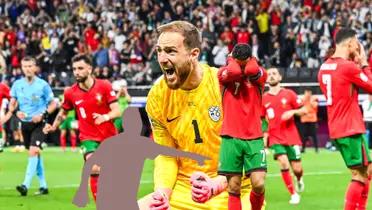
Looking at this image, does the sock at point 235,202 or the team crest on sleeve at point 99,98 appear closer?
the sock at point 235,202

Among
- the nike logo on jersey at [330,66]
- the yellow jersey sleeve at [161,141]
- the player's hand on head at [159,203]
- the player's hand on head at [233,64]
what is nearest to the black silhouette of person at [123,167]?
the player's hand on head at [159,203]

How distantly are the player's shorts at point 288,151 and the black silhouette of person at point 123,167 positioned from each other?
10933 mm

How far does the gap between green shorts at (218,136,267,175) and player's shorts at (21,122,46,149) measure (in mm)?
5829

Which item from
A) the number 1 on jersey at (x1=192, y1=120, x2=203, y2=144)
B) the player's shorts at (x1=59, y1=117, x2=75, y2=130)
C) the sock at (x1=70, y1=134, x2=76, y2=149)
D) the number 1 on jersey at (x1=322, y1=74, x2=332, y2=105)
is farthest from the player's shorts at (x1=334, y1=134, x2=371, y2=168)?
the player's shorts at (x1=59, y1=117, x2=75, y2=130)

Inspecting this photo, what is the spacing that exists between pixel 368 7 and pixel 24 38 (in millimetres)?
12980

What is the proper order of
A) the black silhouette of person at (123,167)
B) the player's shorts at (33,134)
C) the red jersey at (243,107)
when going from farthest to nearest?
the player's shorts at (33,134) < the red jersey at (243,107) < the black silhouette of person at (123,167)

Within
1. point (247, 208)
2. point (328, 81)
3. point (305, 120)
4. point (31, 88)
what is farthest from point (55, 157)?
point (247, 208)

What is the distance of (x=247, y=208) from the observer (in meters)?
6.66

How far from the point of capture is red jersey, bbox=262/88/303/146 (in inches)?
599

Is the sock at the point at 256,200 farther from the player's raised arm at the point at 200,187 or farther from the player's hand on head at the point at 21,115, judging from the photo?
the player's hand on head at the point at 21,115

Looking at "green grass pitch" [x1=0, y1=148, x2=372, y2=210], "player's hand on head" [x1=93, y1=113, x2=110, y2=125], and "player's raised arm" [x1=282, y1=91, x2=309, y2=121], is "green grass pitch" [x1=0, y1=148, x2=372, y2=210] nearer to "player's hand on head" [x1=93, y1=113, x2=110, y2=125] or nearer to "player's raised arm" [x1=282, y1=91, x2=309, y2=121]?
"player's hand on head" [x1=93, y1=113, x2=110, y2=125]

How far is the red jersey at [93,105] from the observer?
1353 centimetres

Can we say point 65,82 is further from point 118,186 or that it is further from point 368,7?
point 118,186

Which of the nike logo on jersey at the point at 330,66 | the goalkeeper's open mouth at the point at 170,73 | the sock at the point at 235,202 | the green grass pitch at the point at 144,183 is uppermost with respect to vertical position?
the goalkeeper's open mouth at the point at 170,73
